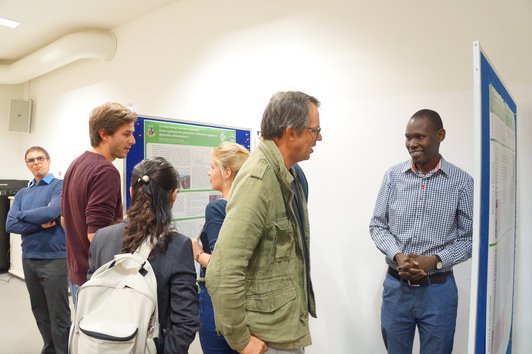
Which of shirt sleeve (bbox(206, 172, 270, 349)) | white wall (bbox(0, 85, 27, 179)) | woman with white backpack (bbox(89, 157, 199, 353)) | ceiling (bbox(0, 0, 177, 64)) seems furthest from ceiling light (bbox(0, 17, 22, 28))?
shirt sleeve (bbox(206, 172, 270, 349))

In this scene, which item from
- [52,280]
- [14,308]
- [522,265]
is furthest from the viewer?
[14,308]

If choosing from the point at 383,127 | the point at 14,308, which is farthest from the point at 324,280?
the point at 14,308

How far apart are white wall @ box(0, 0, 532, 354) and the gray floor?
1.44m

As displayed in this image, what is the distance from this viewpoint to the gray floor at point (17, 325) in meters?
3.20

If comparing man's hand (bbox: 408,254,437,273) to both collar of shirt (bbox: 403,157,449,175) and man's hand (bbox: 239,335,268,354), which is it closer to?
collar of shirt (bbox: 403,157,449,175)

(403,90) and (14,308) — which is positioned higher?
(403,90)

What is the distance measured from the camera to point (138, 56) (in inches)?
165

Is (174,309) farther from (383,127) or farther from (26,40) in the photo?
(26,40)

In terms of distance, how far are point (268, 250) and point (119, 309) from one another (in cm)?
50

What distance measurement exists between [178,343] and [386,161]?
168 cm

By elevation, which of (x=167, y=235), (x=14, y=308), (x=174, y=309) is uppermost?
(x=167, y=235)

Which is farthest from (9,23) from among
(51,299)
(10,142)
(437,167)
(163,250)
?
(437,167)

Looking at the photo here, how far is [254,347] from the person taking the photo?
1.18 metres

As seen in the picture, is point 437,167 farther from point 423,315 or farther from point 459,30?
point 459,30
